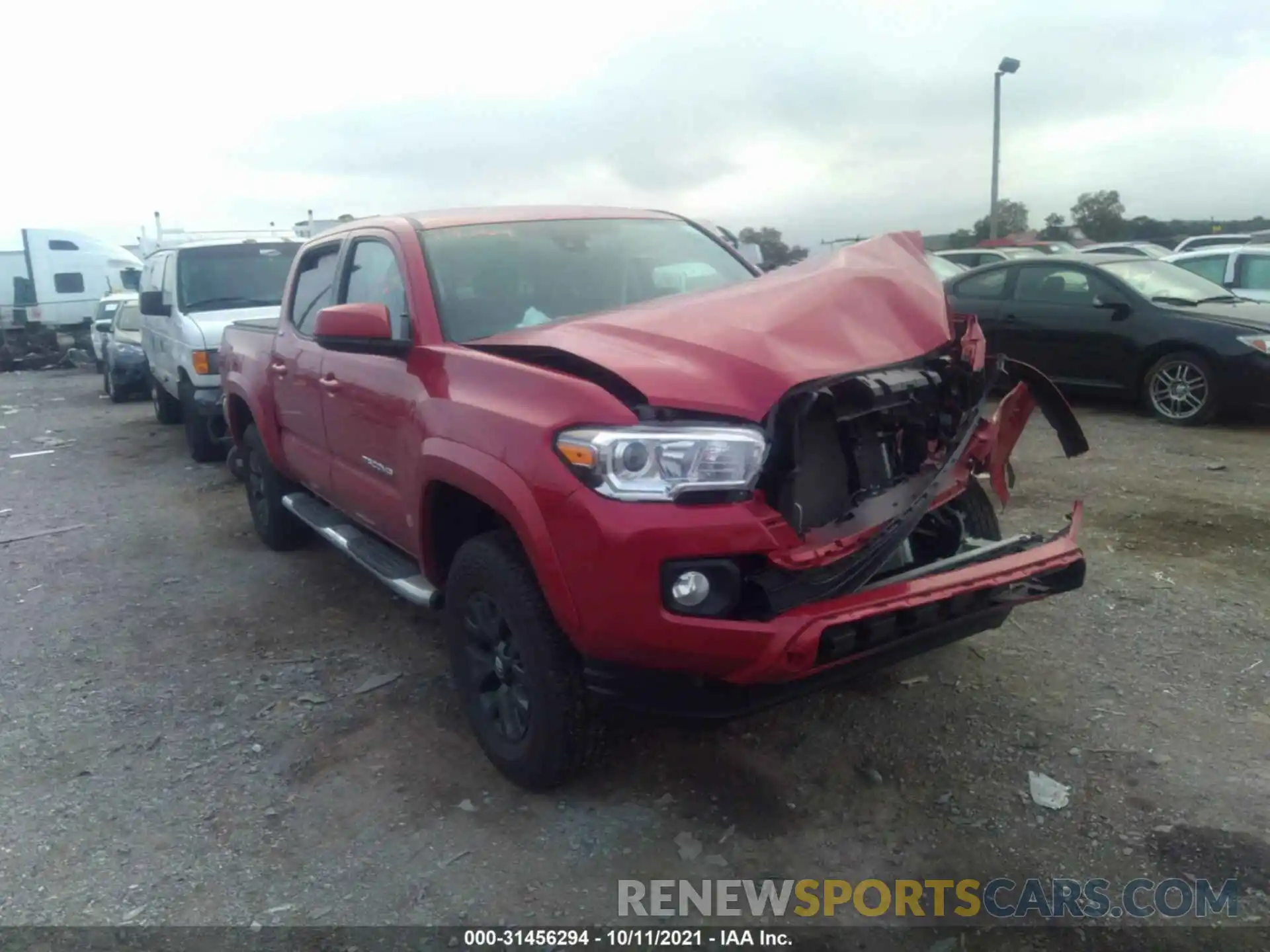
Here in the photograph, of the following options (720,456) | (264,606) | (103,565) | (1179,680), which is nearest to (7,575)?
(103,565)

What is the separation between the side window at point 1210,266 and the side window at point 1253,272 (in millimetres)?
143

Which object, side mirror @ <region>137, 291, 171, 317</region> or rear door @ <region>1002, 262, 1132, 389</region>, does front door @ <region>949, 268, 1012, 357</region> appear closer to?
rear door @ <region>1002, 262, 1132, 389</region>

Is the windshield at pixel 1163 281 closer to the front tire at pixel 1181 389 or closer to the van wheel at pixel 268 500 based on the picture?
the front tire at pixel 1181 389

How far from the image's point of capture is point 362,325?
372cm

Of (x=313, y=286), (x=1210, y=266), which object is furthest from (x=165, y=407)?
(x=1210, y=266)

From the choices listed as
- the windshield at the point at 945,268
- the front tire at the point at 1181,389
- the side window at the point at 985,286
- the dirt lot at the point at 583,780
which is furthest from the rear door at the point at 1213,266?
the dirt lot at the point at 583,780

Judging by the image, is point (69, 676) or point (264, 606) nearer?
point (69, 676)

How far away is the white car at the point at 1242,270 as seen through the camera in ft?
35.3

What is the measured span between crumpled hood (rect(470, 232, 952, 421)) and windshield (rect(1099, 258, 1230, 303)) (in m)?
6.28

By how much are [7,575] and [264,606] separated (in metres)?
2.03

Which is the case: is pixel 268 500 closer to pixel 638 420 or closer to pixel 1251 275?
pixel 638 420

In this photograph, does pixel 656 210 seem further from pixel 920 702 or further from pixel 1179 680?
pixel 1179 680

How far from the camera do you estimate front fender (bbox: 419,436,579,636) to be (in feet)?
9.52

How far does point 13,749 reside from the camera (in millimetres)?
3984
